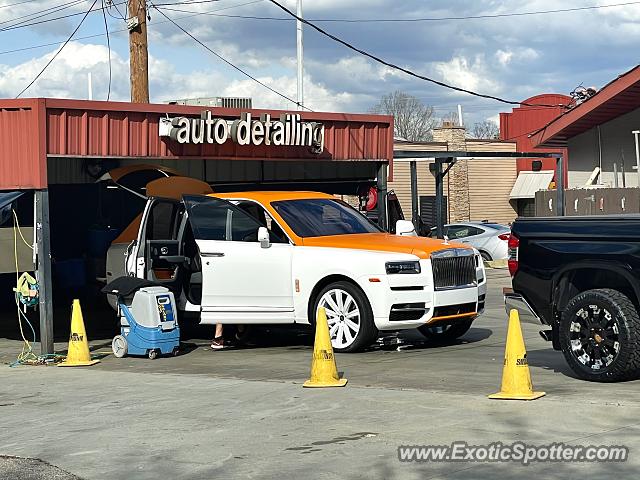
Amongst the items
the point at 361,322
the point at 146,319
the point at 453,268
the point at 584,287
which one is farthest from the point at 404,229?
the point at 584,287

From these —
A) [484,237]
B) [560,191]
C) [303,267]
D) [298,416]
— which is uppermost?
[560,191]

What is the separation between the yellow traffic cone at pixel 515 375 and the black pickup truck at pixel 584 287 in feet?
2.91

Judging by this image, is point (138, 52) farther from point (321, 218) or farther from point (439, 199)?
point (439, 199)

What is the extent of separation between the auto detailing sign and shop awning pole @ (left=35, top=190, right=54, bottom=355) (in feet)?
6.94

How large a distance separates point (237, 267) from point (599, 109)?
560 inches

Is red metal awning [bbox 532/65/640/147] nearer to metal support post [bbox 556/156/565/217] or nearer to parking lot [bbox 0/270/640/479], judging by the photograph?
metal support post [bbox 556/156/565/217]

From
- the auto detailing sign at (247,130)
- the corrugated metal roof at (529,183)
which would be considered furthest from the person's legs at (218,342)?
the corrugated metal roof at (529,183)

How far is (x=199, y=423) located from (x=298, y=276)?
15.8ft

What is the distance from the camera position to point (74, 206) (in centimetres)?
2123

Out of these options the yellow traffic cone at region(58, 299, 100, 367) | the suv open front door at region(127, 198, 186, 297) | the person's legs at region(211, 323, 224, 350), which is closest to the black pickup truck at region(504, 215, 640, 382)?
the person's legs at region(211, 323, 224, 350)

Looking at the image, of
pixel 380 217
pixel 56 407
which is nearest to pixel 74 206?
pixel 380 217

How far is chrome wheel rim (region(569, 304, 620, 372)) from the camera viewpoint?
9750mm

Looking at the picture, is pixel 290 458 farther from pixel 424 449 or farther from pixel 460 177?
pixel 460 177

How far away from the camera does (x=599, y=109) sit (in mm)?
25531
